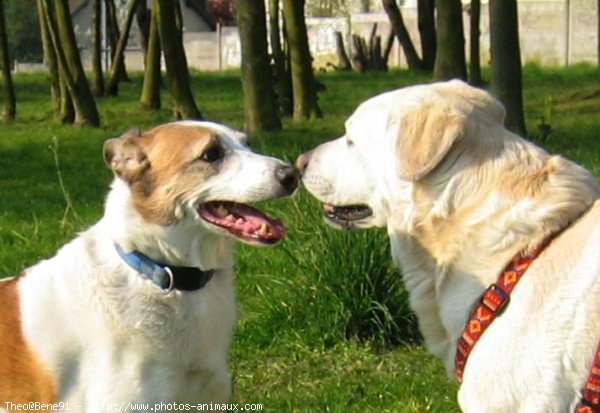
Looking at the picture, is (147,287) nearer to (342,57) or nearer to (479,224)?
(479,224)

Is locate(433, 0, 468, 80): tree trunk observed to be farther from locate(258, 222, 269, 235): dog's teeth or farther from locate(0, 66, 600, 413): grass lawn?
locate(258, 222, 269, 235): dog's teeth

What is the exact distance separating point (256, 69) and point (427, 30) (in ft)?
52.0

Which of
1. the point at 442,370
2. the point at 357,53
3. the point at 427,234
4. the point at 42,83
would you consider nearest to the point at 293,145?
the point at 442,370

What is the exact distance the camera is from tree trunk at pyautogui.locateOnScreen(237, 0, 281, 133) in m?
14.0

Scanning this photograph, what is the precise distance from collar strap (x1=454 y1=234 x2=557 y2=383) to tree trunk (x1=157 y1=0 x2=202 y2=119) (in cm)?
1178

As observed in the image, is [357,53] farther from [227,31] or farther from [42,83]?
[227,31]

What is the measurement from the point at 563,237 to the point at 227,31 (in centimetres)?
4299

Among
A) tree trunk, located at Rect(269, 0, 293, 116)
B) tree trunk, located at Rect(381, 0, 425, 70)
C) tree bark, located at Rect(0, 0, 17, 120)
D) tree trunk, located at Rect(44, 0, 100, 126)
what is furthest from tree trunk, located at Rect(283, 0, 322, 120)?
tree trunk, located at Rect(381, 0, 425, 70)

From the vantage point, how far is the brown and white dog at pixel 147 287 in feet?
16.0

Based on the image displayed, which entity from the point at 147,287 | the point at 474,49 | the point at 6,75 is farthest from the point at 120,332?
the point at 6,75

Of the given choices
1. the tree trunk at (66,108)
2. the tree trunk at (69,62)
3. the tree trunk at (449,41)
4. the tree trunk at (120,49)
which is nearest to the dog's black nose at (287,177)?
the tree trunk at (449,41)

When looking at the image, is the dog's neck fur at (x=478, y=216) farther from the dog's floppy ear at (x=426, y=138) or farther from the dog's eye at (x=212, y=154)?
the dog's eye at (x=212, y=154)

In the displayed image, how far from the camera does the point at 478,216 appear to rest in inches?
169

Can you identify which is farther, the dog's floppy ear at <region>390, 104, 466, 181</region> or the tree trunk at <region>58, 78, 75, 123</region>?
the tree trunk at <region>58, 78, 75, 123</region>
